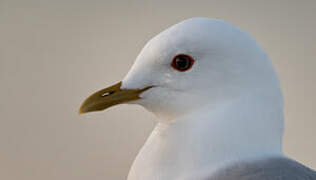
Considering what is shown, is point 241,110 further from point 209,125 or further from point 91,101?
point 91,101

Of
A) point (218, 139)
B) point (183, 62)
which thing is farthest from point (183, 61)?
point (218, 139)

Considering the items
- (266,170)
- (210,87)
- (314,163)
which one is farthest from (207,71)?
(314,163)

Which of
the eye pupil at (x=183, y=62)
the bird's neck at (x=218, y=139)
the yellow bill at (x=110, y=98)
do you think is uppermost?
the eye pupil at (x=183, y=62)

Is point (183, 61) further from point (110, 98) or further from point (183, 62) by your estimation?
point (110, 98)

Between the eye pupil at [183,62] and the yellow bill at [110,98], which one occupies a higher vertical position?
the eye pupil at [183,62]

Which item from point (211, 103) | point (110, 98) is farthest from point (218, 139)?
point (110, 98)
